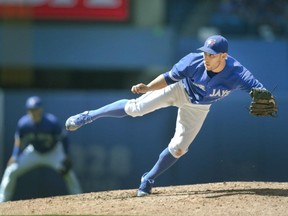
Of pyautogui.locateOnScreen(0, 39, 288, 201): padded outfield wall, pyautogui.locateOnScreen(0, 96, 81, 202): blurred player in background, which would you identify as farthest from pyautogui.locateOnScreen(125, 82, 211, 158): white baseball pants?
pyautogui.locateOnScreen(0, 96, 81, 202): blurred player in background

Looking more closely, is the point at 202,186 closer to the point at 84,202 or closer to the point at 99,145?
the point at 84,202

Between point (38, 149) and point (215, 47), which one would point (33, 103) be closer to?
point (38, 149)

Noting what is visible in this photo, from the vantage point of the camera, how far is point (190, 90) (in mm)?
6797

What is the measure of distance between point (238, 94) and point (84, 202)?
5315 mm

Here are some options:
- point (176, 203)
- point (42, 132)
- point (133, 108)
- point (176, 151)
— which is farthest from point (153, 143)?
point (176, 203)

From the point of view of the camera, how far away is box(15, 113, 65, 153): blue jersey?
34.0 ft

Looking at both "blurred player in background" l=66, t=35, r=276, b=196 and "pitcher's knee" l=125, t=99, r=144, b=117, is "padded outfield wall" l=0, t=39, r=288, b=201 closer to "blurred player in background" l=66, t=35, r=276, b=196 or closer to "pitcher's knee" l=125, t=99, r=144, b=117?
"blurred player in background" l=66, t=35, r=276, b=196

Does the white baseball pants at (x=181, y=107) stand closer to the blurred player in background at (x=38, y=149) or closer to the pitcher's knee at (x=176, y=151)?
the pitcher's knee at (x=176, y=151)

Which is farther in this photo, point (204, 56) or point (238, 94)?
point (238, 94)

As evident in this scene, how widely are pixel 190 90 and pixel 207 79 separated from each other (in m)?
0.30

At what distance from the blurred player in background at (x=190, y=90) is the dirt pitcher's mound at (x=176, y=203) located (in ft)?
1.18

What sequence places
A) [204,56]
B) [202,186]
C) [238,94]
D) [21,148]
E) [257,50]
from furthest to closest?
[257,50] < [238,94] < [21,148] < [202,186] < [204,56]

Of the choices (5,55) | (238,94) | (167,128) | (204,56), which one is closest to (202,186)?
(204,56)

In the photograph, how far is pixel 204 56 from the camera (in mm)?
6516
